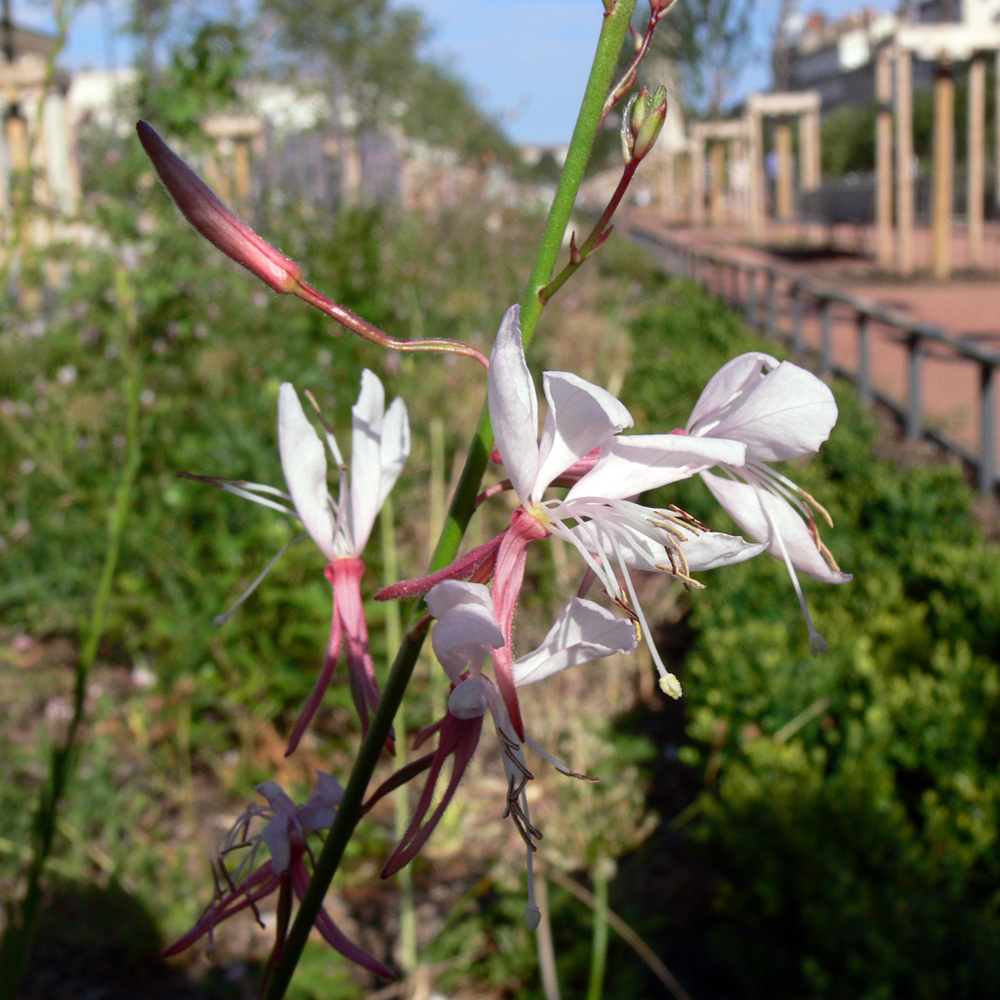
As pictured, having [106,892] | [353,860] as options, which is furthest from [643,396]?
[106,892]

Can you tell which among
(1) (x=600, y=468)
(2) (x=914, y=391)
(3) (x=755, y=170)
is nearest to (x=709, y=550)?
(1) (x=600, y=468)

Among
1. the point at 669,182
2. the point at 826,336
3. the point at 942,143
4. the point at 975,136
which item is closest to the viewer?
the point at 826,336

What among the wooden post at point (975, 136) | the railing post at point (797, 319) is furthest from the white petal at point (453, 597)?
the wooden post at point (975, 136)

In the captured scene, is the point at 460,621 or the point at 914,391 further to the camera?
the point at 914,391

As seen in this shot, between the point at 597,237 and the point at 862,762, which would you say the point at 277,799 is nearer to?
the point at 597,237

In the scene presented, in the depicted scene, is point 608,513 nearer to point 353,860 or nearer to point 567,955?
point 567,955

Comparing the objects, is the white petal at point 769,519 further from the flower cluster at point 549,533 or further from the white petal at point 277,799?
the white petal at point 277,799

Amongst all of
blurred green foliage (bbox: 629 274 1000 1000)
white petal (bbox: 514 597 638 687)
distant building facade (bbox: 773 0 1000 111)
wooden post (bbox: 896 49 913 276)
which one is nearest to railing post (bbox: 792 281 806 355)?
blurred green foliage (bbox: 629 274 1000 1000)

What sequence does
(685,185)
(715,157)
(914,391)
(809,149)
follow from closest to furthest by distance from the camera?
(914,391) → (809,149) → (715,157) → (685,185)
